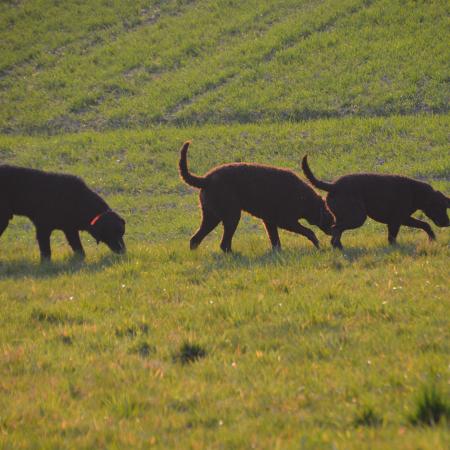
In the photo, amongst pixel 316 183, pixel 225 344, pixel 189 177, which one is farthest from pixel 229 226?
pixel 225 344

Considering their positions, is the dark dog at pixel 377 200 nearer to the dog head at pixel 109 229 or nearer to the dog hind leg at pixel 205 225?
the dog hind leg at pixel 205 225

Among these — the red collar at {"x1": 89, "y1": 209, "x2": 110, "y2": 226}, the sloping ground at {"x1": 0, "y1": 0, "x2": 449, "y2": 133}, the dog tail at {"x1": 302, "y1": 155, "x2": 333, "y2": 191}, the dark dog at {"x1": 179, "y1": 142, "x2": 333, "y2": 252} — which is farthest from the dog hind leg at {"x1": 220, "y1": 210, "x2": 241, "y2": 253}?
the sloping ground at {"x1": 0, "y1": 0, "x2": 449, "y2": 133}

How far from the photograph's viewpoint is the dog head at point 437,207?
11.4 m

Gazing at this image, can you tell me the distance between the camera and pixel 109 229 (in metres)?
11.5

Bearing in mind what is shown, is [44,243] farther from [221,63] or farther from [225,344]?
[221,63]

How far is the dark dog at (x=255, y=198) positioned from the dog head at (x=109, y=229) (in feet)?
Result: 3.34

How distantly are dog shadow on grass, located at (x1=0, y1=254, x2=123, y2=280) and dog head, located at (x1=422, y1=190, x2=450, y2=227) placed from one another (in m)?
4.19

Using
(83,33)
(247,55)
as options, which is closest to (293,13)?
(247,55)

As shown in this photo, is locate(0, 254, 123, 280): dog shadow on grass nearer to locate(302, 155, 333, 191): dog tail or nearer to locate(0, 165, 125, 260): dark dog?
locate(0, 165, 125, 260): dark dog

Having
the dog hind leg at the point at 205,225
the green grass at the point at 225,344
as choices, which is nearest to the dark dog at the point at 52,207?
the green grass at the point at 225,344

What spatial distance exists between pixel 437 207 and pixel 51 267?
5162 millimetres

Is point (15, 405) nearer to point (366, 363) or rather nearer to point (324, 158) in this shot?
point (366, 363)

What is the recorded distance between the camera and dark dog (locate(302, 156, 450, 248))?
1083 cm

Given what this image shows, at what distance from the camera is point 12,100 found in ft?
90.2
